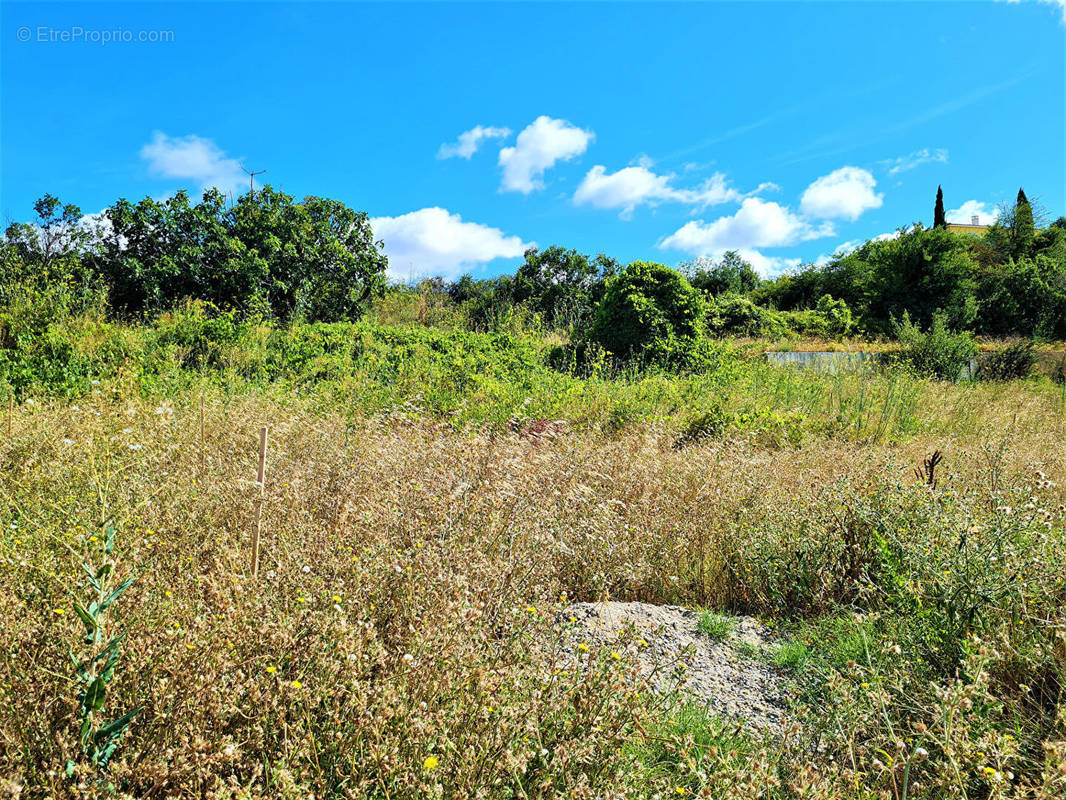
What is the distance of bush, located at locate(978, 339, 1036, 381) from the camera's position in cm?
1329

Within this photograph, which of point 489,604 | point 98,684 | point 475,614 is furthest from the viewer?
point 489,604

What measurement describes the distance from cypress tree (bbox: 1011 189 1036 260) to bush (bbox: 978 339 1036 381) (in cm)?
1565

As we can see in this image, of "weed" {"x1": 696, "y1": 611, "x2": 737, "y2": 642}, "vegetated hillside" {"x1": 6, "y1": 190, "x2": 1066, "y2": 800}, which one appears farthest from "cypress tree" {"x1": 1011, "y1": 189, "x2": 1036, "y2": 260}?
"weed" {"x1": 696, "y1": 611, "x2": 737, "y2": 642}

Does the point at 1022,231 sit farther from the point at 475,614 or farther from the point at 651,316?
the point at 475,614

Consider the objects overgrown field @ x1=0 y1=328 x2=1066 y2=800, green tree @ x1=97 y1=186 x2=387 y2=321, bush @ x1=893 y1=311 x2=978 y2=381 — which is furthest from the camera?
green tree @ x1=97 y1=186 x2=387 y2=321

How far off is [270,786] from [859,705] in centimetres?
183

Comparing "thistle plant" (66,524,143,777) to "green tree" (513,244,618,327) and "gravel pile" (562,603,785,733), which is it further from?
"green tree" (513,244,618,327)

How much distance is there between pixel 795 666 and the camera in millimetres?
2719

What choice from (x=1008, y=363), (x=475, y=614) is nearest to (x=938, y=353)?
(x=1008, y=363)

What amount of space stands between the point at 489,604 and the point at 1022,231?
3492cm

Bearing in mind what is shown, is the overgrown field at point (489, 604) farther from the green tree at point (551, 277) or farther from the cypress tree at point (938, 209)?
the cypress tree at point (938, 209)

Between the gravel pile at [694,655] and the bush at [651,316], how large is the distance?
855 centimetres

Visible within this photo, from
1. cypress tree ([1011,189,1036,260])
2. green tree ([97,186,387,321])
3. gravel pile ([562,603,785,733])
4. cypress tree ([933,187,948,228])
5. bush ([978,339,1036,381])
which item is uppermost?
cypress tree ([933,187,948,228])

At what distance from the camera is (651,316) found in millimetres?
11547
